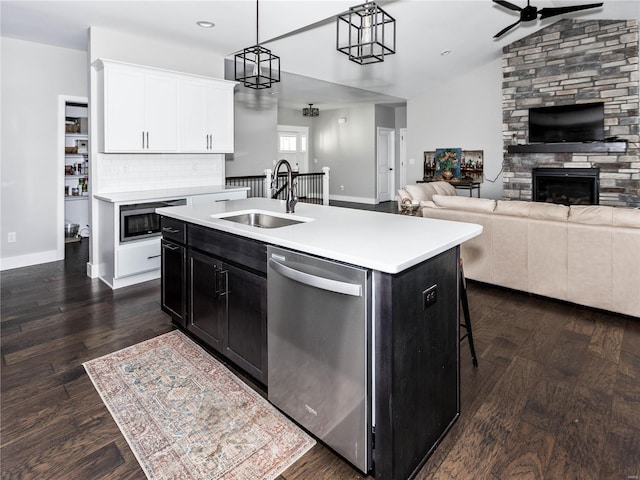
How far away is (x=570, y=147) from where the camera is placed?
6.77 m

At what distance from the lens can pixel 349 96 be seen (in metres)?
9.15

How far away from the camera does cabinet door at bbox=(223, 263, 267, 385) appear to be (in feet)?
6.96

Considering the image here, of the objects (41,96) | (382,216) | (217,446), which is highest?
(41,96)

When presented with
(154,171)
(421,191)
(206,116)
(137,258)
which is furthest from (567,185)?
(137,258)

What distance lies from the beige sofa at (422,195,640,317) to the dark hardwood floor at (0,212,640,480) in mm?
183

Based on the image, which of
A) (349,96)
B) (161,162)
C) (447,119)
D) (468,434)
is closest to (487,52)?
(447,119)

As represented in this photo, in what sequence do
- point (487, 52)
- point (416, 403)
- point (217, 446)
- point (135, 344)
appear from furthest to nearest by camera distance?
point (487, 52) < point (135, 344) < point (217, 446) < point (416, 403)

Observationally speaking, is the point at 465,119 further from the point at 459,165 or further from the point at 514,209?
the point at 514,209

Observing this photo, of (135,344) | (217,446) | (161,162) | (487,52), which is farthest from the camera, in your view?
(487,52)

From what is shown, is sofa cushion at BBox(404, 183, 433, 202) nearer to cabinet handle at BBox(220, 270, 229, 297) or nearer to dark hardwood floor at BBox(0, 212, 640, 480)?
dark hardwood floor at BBox(0, 212, 640, 480)

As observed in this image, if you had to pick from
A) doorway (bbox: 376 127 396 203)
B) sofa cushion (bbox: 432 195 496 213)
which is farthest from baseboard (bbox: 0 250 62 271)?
doorway (bbox: 376 127 396 203)

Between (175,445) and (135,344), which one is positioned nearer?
(175,445)

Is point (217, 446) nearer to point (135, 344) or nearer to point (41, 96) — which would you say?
point (135, 344)

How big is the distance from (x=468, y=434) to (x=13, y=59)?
19.8 feet
